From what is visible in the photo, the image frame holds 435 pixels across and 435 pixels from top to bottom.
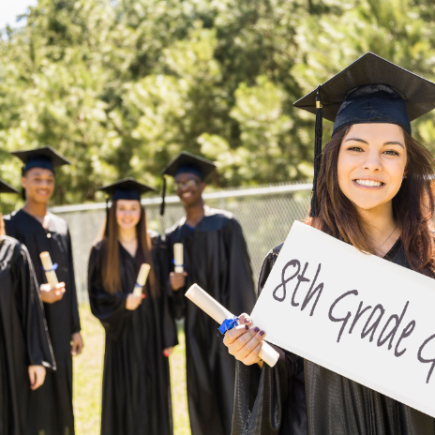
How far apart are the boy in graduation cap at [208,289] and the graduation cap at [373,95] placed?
2529mm

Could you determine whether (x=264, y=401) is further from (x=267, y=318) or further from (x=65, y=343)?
(x=65, y=343)

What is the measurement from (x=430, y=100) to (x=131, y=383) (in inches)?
129

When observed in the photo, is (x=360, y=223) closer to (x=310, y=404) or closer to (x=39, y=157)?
(x=310, y=404)

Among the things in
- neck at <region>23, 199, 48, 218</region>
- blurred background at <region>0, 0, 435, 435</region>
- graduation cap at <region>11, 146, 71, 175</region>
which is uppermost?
blurred background at <region>0, 0, 435, 435</region>

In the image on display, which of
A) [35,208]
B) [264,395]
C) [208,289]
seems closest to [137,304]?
[208,289]

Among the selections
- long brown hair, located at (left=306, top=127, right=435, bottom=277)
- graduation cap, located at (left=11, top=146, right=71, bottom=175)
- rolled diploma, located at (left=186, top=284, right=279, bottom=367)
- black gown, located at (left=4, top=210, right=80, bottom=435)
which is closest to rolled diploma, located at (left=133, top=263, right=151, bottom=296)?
black gown, located at (left=4, top=210, right=80, bottom=435)

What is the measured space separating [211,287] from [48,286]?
4.26 feet

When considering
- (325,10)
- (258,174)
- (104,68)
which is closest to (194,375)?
(258,174)

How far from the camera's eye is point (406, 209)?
193 cm

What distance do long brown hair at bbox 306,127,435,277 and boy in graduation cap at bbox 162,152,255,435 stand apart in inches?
98.6

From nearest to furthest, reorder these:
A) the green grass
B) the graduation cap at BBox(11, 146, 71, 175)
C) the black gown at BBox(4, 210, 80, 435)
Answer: the black gown at BBox(4, 210, 80, 435)
the graduation cap at BBox(11, 146, 71, 175)
the green grass

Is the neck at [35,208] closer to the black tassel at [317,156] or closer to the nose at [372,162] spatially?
the black tassel at [317,156]

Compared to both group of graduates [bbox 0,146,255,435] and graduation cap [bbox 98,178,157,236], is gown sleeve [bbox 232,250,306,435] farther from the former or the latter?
graduation cap [bbox 98,178,157,236]

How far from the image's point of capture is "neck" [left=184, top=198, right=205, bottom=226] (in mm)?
4805
